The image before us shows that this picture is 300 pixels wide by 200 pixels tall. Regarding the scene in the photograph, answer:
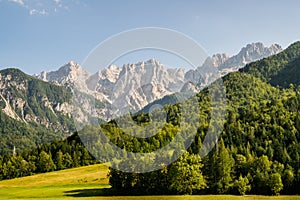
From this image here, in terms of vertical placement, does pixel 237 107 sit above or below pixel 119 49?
above

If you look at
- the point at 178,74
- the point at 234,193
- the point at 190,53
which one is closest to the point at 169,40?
the point at 190,53

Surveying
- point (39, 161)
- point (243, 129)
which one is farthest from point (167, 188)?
point (39, 161)

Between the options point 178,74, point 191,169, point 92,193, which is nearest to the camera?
point 178,74

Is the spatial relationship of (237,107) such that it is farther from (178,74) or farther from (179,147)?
(178,74)

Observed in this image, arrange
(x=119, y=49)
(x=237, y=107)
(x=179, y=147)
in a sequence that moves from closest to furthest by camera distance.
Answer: (x=119, y=49), (x=179, y=147), (x=237, y=107)

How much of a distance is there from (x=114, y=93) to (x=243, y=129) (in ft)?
258

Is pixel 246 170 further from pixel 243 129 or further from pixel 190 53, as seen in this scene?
pixel 190 53

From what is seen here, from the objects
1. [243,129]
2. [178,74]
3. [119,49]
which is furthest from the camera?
[243,129]

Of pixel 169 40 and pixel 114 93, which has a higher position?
pixel 169 40

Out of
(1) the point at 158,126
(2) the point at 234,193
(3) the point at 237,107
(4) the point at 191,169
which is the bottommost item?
(2) the point at 234,193

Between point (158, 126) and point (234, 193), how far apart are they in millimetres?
31756

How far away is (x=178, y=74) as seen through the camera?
26891 millimetres

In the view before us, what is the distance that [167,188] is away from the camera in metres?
65.0

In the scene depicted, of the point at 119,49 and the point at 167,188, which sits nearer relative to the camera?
the point at 119,49
